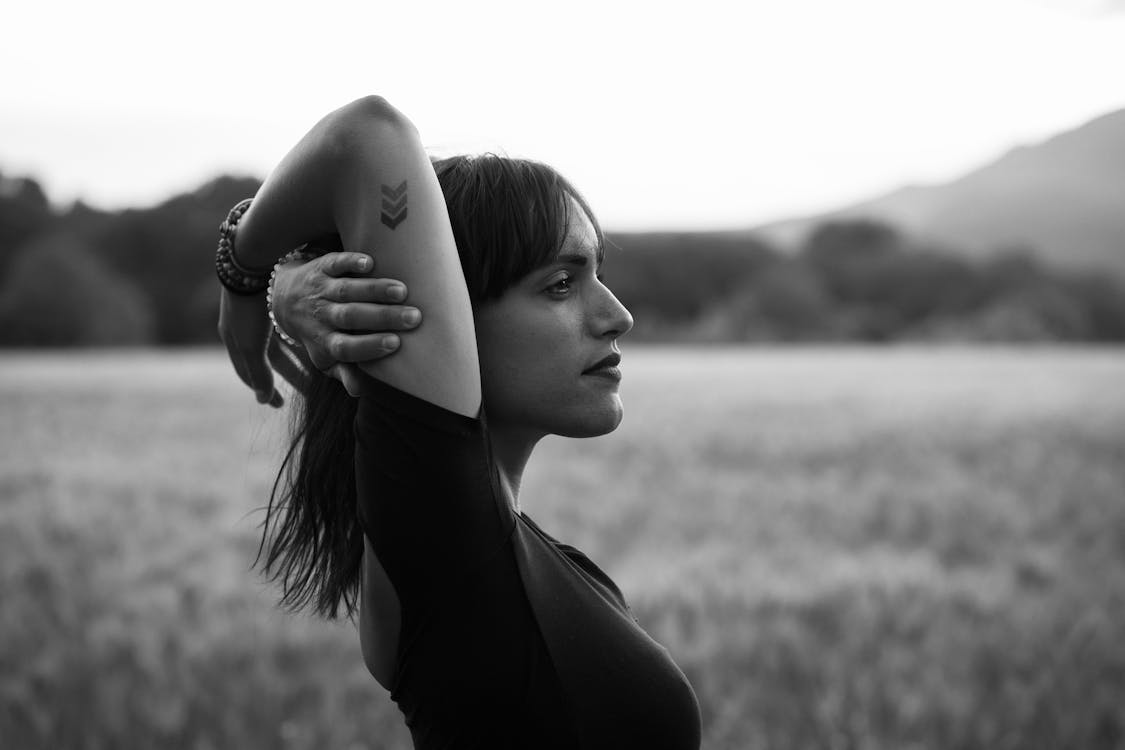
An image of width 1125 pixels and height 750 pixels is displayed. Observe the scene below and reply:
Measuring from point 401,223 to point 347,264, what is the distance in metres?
0.10

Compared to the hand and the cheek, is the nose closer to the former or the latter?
the cheek

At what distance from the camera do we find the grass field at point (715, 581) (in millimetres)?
5035

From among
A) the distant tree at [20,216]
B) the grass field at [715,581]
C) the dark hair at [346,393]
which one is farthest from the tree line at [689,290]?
the dark hair at [346,393]

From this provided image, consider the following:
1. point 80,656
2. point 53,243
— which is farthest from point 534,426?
point 53,243

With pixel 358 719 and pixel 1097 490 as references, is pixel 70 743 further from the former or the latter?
pixel 1097 490

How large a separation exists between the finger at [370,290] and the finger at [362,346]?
0.17ft

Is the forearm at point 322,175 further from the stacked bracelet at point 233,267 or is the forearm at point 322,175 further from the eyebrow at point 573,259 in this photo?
the eyebrow at point 573,259

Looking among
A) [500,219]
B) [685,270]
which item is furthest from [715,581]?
[685,270]

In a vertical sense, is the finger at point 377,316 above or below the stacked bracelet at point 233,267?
below

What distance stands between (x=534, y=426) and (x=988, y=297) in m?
54.9

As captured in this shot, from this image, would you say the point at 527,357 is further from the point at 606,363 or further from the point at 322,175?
the point at 322,175

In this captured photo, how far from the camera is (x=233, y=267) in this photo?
5.63ft

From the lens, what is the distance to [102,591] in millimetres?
6633

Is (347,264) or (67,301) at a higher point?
(347,264)
